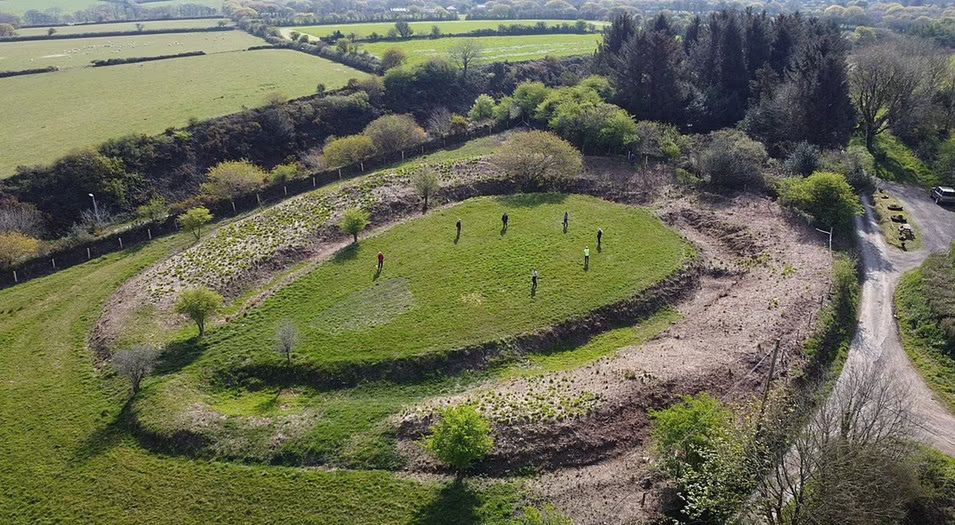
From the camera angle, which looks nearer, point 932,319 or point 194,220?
point 932,319

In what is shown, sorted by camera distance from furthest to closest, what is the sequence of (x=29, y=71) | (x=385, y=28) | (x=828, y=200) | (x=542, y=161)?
(x=385, y=28), (x=29, y=71), (x=542, y=161), (x=828, y=200)

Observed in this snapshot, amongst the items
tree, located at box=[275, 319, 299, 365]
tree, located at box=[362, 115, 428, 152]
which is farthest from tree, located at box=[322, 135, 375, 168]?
tree, located at box=[275, 319, 299, 365]

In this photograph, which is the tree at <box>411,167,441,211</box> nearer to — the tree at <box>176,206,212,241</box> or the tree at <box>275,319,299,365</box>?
the tree at <box>176,206,212,241</box>

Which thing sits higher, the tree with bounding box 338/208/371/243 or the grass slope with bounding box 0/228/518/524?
the tree with bounding box 338/208/371/243

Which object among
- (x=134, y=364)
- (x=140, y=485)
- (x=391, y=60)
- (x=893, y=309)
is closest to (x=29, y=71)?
(x=391, y=60)

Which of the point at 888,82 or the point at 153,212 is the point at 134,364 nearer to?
the point at 153,212

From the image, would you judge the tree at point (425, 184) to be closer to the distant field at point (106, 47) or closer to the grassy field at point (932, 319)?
the grassy field at point (932, 319)

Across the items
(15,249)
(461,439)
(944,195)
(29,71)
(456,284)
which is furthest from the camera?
(29,71)
